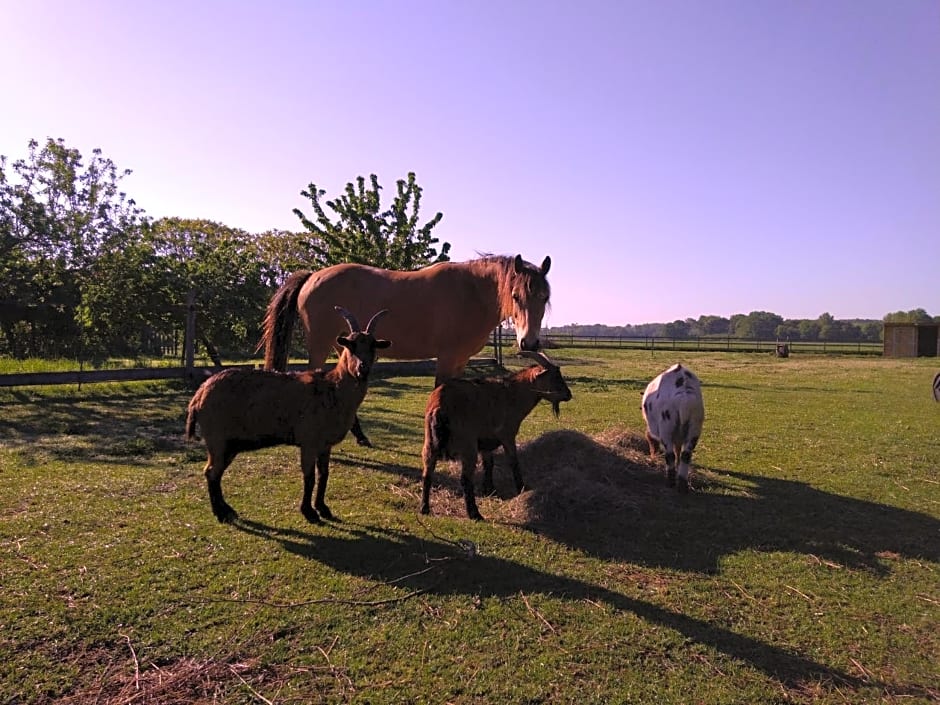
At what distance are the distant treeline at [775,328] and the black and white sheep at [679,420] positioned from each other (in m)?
63.1

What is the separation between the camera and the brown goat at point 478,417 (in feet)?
17.2

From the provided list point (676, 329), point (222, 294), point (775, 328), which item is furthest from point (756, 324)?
point (222, 294)

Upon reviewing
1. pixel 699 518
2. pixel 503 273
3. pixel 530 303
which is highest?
pixel 503 273

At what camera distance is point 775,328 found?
9750cm

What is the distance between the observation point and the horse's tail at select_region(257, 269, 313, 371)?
729cm

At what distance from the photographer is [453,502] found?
550 cm

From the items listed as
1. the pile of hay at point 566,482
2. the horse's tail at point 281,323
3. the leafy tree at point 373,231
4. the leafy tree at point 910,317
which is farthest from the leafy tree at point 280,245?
the leafy tree at point 910,317

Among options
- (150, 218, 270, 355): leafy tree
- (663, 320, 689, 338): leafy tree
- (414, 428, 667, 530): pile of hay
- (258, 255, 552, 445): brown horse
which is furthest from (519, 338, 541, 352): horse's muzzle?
(663, 320, 689, 338): leafy tree

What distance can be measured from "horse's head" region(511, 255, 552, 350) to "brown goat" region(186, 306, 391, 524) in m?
1.69

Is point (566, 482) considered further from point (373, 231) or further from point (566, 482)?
point (373, 231)

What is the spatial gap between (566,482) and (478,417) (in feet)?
3.95

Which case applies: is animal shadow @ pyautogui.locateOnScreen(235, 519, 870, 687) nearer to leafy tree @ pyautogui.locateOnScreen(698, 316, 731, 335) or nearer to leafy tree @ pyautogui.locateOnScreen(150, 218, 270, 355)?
A: leafy tree @ pyautogui.locateOnScreen(150, 218, 270, 355)

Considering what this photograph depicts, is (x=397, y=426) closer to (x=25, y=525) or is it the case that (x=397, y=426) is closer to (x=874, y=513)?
(x=25, y=525)

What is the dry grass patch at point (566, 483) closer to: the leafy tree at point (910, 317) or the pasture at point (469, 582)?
the pasture at point (469, 582)
